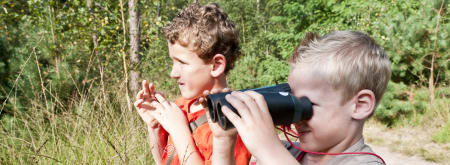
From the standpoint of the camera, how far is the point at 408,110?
222 inches

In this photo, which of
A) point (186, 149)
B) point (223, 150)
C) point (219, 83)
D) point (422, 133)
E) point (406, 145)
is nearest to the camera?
point (223, 150)

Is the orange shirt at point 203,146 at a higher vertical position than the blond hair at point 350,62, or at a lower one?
lower

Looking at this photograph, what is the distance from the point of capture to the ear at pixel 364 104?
102 centimetres

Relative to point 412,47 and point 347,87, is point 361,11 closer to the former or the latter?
point 412,47

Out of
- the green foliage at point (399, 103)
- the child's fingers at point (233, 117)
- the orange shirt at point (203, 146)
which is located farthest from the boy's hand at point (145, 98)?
the green foliage at point (399, 103)

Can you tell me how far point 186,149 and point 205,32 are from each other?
1.84 ft

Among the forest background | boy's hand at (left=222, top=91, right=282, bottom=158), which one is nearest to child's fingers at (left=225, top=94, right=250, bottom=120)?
boy's hand at (left=222, top=91, right=282, bottom=158)

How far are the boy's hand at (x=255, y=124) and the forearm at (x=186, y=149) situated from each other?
1.85ft

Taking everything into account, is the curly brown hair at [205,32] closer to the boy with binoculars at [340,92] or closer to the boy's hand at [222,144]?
the boy's hand at [222,144]

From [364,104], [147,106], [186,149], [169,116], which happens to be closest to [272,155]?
[364,104]

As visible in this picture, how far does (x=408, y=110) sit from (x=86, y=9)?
4966 millimetres

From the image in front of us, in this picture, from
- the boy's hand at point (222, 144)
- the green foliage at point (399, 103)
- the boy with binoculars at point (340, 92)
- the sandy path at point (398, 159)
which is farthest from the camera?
the green foliage at point (399, 103)

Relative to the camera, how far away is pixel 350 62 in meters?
1.03

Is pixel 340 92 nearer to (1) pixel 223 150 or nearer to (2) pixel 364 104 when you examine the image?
(2) pixel 364 104
